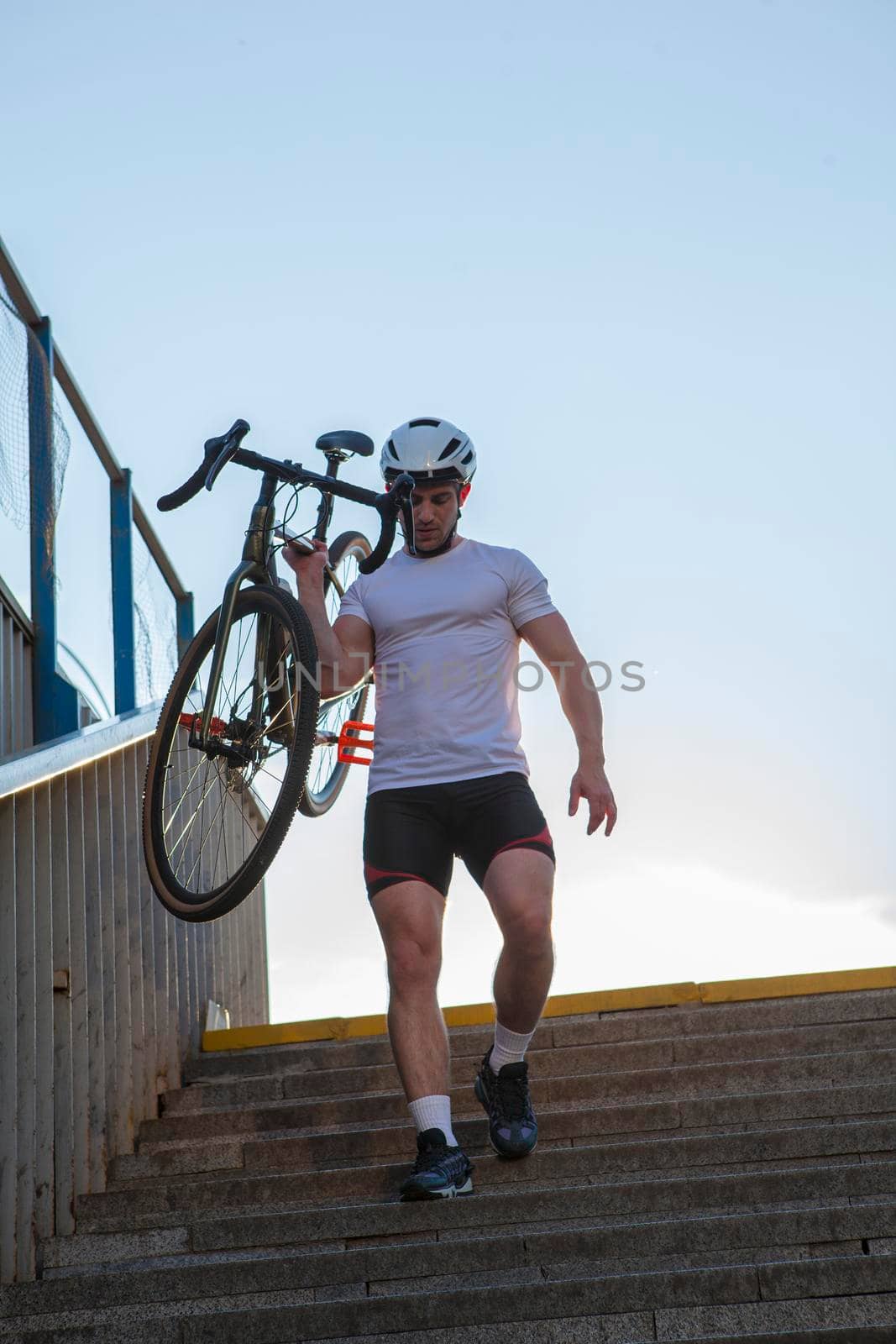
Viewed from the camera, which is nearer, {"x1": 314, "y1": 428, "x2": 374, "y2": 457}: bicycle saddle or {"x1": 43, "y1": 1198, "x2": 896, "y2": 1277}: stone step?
{"x1": 43, "y1": 1198, "x2": 896, "y2": 1277}: stone step

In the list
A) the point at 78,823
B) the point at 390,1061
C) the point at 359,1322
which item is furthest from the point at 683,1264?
the point at 78,823

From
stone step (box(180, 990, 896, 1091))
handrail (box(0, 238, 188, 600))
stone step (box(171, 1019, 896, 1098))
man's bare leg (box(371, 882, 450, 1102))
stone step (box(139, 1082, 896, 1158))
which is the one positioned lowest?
stone step (box(139, 1082, 896, 1158))

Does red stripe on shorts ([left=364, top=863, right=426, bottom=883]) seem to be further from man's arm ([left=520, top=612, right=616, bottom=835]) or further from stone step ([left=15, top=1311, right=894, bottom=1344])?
stone step ([left=15, top=1311, right=894, bottom=1344])

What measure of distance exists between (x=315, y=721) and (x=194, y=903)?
57cm

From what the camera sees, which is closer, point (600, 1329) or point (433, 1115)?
point (600, 1329)

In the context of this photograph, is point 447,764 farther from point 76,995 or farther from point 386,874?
point 76,995

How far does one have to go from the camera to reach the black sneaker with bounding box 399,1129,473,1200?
3.61 metres

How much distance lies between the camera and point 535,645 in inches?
167

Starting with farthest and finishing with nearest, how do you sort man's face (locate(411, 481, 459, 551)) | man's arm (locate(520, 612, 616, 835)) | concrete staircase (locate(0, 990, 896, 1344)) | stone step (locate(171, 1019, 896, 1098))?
stone step (locate(171, 1019, 896, 1098)), man's face (locate(411, 481, 459, 551)), man's arm (locate(520, 612, 616, 835)), concrete staircase (locate(0, 990, 896, 1344))

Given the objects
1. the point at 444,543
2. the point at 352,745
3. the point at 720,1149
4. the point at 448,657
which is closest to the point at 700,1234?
the point at 720,1149

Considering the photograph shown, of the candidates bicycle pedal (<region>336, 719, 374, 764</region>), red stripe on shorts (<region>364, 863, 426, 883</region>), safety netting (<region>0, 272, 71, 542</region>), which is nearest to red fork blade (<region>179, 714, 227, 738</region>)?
red stripe on shorts (<region>364, 863, 426, 883</region>)

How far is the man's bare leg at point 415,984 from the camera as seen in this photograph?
12.4 ft

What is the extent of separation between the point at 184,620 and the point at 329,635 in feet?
11.2

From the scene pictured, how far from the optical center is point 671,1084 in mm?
4461
